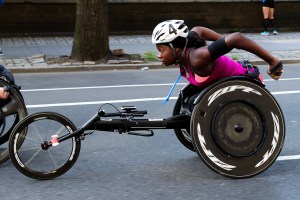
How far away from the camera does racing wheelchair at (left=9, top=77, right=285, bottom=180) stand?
460 cm

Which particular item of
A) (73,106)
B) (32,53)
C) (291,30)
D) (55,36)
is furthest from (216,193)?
(291,30)

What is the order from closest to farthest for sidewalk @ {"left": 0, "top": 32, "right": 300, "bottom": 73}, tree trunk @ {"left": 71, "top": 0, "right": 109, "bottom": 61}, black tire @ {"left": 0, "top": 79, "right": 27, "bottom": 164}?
black tire @ {"left": 0, "top": 79, "right": 27, "bottom": 164}, sidewalk @ {"left": 0, "top": 32, "right": 300, "bottom": 73}, tree trunk @ {"left": 71, "top": 0, "right": 109, "bottom": 61}

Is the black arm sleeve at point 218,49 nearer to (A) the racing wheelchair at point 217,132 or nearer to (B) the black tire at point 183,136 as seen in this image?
(A) the racing wheelchair at point 217,132

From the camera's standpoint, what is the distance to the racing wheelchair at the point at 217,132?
181 inches

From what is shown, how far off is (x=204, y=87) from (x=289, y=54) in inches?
350

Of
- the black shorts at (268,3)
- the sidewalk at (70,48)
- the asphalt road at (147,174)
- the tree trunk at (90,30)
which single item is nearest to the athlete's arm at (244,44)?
the asphalt road at (147,174)

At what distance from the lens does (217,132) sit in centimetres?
463

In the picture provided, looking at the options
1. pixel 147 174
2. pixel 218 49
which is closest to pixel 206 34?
pixel 218 49

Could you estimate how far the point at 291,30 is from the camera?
18188 millimetres

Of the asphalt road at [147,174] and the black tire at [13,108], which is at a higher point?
the black tire at [13,108]

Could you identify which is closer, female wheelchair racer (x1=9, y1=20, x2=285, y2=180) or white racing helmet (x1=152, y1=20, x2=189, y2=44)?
female wheelchair racer (x1=9, y1=20, x2=285, y2=180)

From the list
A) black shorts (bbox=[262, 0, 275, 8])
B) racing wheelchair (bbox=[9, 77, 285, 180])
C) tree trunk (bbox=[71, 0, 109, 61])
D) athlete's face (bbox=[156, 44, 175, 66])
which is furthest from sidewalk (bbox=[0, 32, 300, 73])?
athlete's face (bbox=[156, 44, 175, 66])

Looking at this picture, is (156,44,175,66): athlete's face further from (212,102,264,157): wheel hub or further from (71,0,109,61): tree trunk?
(71,0,109,61): tree trunk

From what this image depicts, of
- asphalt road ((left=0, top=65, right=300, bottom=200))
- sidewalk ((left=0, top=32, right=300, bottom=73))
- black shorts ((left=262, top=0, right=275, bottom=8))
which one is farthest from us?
black shorts ((left=262, top=0, right=275, bottom=8))
